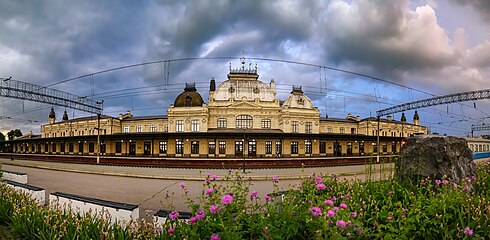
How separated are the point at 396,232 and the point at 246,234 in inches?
70.8

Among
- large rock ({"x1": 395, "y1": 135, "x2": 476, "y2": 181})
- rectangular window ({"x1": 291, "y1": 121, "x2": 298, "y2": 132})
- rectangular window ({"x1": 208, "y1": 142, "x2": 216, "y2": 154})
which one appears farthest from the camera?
rectangular window ({"x1": 291, "y1": 121, "x2": 298, "y2": 132})

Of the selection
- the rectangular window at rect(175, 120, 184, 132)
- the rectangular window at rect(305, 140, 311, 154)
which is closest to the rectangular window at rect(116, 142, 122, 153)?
the rectangular window at rect(175, 120, 184, 132)

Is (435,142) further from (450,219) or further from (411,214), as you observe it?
(411,214)

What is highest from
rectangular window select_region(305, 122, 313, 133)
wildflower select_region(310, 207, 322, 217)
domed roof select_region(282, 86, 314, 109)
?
domed roof select_region(282, 86, 314, 109)

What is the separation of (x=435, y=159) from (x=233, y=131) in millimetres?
34441

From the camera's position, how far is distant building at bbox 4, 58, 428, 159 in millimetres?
35438

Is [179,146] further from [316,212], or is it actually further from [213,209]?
[316,212]

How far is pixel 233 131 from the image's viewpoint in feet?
131

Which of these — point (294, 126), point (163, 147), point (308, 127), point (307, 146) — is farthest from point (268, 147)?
point (163, 147)

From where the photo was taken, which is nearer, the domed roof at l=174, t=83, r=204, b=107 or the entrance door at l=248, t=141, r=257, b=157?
the entrance door at l=248, t=141, r=257, b=157

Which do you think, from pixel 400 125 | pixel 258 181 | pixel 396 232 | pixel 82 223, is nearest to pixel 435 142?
pixel 396 232

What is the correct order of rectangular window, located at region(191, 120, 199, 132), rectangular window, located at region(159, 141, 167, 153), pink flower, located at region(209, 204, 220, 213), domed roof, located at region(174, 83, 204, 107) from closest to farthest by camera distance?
pink flower, located at region(209, 204, 220, 213), rectangular window, located at region(159, 141, 167, 153), rectangular window, located at region(191, 120, 199, 132), domed roof, located at region(174, 83, 204, 107)

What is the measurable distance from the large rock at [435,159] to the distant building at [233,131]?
77.0ft

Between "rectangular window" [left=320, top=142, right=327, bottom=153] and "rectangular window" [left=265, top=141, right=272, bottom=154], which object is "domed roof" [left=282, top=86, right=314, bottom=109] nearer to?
"rectangular window" [left=320, top=142, right=327, bottom=153]
